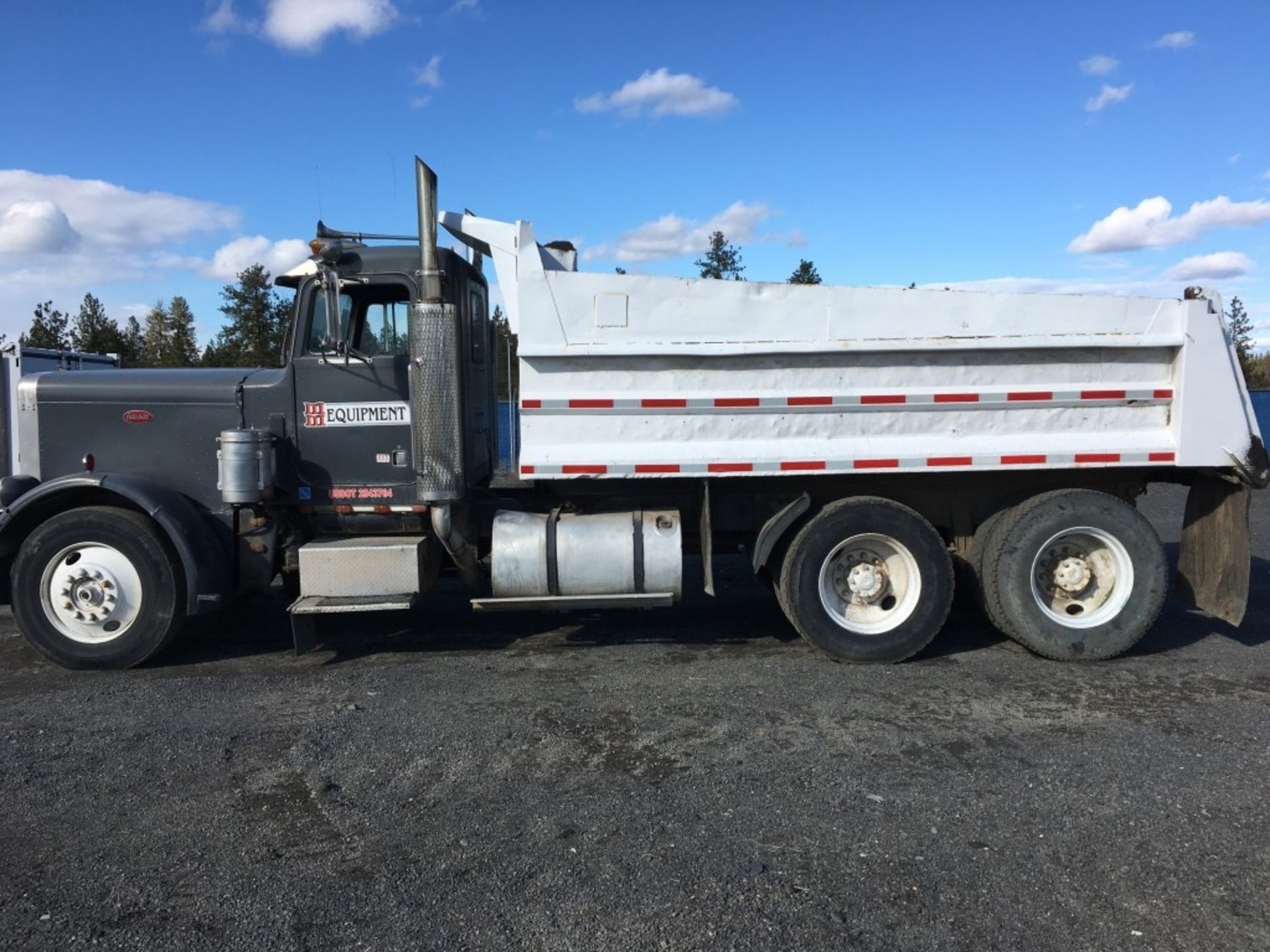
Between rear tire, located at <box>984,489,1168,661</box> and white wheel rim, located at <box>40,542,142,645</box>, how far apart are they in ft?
19.2

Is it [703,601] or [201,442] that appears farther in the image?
[703,601]

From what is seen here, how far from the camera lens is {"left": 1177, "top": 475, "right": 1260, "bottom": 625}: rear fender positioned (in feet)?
19.7

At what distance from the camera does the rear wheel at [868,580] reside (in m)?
6.00

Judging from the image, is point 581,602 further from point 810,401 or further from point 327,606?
point 810,401

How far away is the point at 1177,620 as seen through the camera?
7.16 metres

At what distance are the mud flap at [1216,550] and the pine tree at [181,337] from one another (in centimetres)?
3253

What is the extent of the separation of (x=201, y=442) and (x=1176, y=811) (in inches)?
243

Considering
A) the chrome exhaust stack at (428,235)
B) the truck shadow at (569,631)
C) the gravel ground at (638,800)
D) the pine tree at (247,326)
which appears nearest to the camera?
the gravel ground at (638,800)

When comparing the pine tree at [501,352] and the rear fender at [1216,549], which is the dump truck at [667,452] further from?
the pine tree at [501,352]

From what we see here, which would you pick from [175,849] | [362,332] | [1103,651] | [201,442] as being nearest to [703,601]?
[1103,651]

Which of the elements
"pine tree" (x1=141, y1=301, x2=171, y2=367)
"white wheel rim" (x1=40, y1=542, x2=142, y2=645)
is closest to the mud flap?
"white wheel rim" (x1=40, y1=542, x2=142, y2=645)

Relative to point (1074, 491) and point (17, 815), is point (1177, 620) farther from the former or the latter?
point (17, 815)

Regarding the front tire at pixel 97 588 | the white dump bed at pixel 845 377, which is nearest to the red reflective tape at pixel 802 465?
the white dump bed at pixel 845 377

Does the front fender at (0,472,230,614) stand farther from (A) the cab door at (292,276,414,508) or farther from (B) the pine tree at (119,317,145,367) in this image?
(B) the pine tree at (119,317,145,367)
